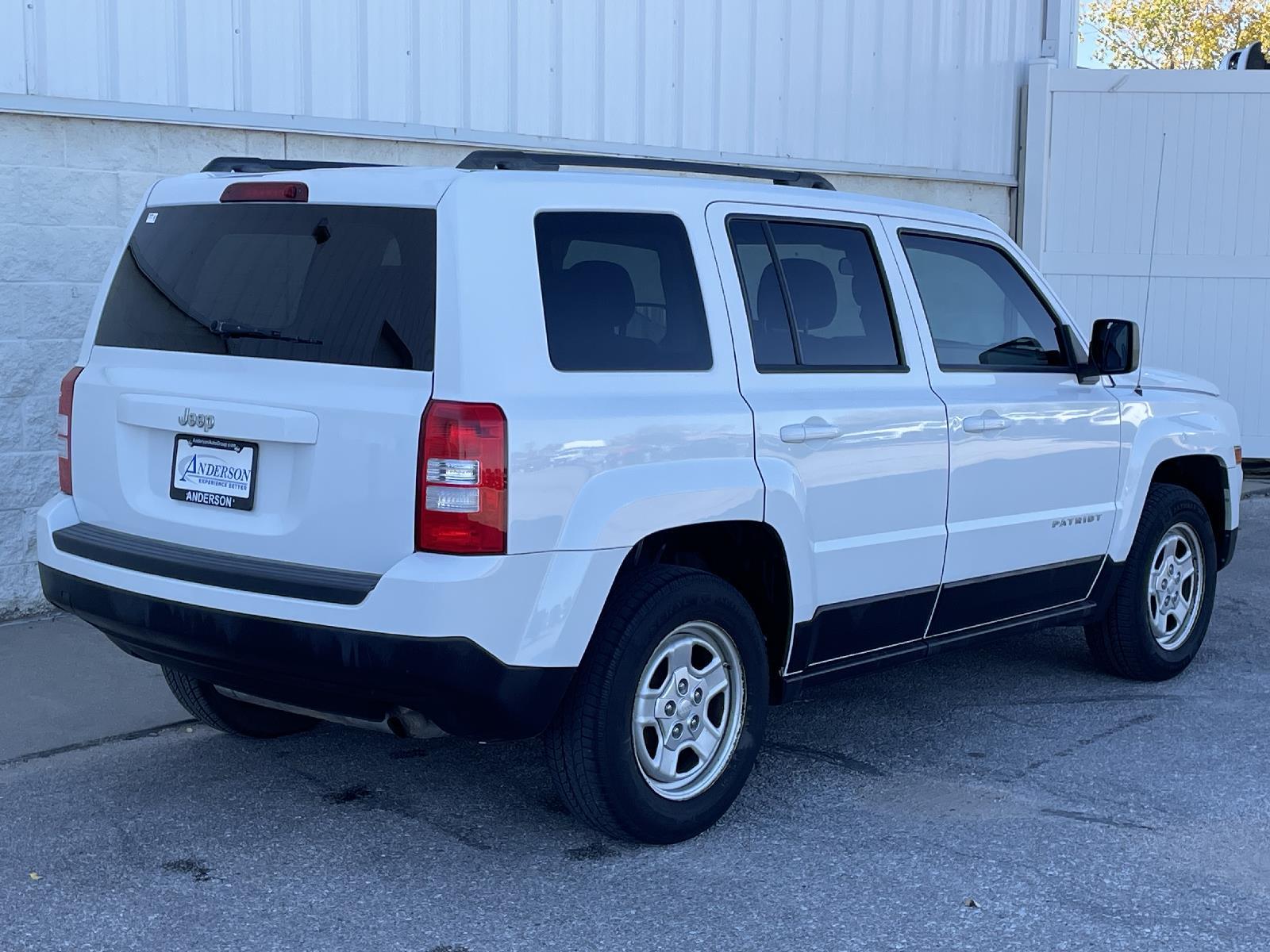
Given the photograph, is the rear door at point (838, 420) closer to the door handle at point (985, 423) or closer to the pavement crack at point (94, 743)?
the door handle at point (985, 423)

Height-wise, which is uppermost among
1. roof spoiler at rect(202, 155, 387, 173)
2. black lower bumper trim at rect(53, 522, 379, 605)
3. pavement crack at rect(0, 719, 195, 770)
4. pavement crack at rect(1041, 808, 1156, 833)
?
roof spoiler at rect(202, 155, 387, 173)

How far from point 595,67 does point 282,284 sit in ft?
17.9

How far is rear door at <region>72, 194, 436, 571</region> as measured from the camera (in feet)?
13.0

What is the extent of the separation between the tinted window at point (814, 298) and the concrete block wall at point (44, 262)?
3.42 meters

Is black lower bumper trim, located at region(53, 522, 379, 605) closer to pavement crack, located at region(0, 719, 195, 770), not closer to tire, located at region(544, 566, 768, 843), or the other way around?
tire, located at region(544, 566, 768, 843)

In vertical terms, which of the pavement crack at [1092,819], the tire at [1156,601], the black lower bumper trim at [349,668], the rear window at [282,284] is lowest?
the pavement crack at [1092,819]

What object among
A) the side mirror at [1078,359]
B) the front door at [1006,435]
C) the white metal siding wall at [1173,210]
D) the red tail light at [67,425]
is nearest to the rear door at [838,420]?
the front door at [1006,435]

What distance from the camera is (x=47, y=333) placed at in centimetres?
715

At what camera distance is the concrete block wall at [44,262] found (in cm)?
702

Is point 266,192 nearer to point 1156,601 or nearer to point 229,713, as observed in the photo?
point 229,713

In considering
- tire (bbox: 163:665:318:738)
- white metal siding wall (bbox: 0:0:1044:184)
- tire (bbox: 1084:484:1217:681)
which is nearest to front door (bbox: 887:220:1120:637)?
tire (bbox: 1084:484:1217:681)

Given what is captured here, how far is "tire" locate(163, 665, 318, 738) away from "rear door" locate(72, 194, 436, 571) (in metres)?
0.85

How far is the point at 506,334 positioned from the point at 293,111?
4441mm

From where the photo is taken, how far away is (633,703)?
4289mm
